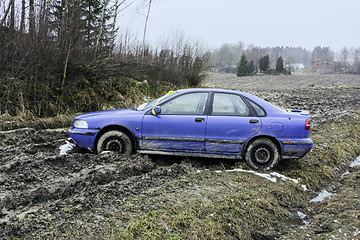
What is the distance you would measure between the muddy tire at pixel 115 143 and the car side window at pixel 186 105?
88 centimetres

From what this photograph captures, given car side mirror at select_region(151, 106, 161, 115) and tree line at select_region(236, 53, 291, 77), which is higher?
tree line at select_region(236, 53, 291, 77)

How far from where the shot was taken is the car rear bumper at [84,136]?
569cm

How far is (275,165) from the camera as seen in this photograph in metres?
5.69

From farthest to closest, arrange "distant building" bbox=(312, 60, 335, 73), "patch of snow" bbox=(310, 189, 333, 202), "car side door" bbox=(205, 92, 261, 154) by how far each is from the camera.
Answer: "distant building" bbox=(312, 60, 335, 73) < "car side door" bbox=(205, 92, 261, 154) < "patch of snow" bbox=(310, 189, 333, 202)

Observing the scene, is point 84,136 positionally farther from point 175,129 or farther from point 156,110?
point 175,129

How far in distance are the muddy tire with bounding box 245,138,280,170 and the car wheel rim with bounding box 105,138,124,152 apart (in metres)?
2.40

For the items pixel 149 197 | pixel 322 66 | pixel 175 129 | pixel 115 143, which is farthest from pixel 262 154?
pixel 322 66

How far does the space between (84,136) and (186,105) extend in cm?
205

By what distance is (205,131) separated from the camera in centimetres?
558

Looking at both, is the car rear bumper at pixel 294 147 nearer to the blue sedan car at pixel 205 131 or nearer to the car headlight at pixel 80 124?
the blue sedan car at pixel 205 131

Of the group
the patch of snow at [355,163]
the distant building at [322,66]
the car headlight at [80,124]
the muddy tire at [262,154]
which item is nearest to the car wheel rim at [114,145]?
the car headlight at [80,124]

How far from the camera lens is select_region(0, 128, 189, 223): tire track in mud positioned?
12.3 feet

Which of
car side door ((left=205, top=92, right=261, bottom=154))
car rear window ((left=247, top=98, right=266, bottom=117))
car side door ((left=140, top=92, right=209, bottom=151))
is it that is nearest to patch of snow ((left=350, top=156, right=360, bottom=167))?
car rear window ((left=247, top=98, right=266, bottom=117))

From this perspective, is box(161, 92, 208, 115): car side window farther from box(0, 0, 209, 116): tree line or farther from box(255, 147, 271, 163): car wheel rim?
box(0, 0, 209, 116): tree line
